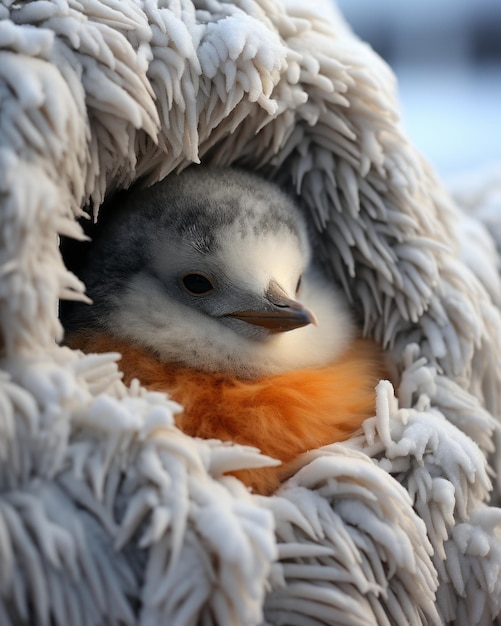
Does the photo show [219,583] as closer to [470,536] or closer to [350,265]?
[470,536]

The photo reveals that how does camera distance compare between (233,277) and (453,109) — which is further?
(453,109)

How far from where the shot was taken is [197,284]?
0.58 m

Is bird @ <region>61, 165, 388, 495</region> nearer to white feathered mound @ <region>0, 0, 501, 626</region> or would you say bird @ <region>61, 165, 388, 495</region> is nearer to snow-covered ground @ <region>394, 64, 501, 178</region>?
white feathered mound @ <region>0, 0, 501, 626</region>

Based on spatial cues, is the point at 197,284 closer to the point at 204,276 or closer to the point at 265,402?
the point at 204,276

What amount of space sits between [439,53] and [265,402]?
128cm

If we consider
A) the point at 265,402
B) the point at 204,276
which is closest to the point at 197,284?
the point at 204,276

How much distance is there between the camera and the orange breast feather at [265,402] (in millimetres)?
492

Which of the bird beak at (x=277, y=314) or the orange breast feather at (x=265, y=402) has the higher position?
the bird beak at (x=277, y=314)

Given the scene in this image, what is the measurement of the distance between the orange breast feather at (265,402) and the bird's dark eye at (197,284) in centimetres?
6

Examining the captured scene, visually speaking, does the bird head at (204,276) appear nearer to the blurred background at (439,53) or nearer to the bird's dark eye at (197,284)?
the bird's dark eye at (197,284)

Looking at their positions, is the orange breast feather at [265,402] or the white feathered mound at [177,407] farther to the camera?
the orange breast feather at [265,402]

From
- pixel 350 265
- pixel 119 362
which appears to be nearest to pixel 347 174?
pixel 350 265

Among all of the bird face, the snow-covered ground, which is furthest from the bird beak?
the snow-covered ground

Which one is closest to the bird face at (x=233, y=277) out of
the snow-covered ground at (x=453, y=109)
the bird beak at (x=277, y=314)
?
the bird beak at (x=277, y=314)
